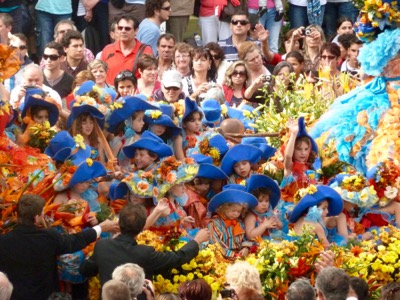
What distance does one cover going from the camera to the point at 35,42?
1669 centimetres

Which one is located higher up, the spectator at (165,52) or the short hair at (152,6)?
the short hair at (152,6)

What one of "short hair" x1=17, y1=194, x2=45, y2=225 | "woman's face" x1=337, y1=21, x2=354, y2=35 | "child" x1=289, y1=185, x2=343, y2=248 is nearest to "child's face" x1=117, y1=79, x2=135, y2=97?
"child" x1=289, y1=185, x2=343, y2=248

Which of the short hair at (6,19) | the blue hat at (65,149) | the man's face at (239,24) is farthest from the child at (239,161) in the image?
the man's face at (239,24)

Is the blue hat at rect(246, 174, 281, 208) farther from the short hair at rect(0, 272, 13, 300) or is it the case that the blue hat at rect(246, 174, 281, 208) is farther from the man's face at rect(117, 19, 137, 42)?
the man's face at rect(117, 19, 137, 42)

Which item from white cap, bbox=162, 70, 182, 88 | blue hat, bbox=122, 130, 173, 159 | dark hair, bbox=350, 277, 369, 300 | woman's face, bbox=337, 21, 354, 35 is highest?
dark hair, bbox=350, 277, 369, 300

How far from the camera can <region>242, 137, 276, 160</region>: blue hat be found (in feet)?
41.2

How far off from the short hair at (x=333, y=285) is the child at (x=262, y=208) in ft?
7.64

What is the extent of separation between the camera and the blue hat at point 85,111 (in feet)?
39.1

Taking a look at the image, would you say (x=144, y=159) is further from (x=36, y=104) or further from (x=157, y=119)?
(x=36, y=104)

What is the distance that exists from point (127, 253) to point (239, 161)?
7.68 ft

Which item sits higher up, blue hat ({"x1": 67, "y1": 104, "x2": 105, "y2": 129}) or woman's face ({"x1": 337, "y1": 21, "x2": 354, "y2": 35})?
blue hat ({"x1": 67, "y1": 104, "x2": 105, "y2": 129})

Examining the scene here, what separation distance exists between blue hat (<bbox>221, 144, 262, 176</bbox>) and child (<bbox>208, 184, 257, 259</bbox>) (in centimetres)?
55

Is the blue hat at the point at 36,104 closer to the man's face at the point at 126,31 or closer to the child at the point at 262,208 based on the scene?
the child at the point at 262,208

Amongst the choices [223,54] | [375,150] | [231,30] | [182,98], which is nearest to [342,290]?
[375,150]
